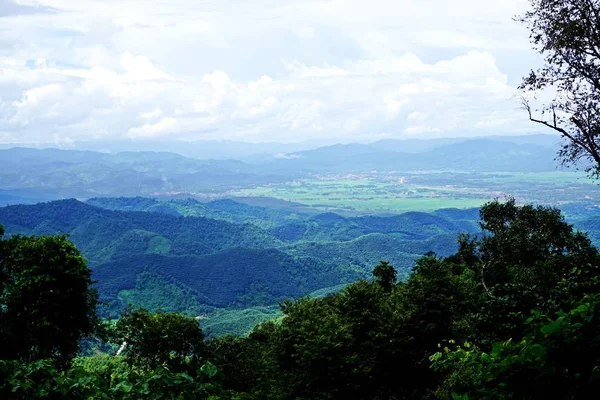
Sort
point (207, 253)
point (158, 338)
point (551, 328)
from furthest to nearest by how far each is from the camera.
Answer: point (207, 253), point (158, 338), point (551, 328)

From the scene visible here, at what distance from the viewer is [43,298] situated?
19.0m

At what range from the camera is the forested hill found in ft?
373

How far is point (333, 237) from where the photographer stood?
190750 millimetres

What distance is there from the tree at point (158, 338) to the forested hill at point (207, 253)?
71.0 meters

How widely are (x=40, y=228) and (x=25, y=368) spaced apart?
176 meters

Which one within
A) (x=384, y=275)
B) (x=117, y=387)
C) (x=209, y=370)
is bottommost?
(x=384, y=275)

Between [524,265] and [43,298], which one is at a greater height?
[43,298]

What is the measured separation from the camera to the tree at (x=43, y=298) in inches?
747

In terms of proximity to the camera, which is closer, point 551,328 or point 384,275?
point 551,328

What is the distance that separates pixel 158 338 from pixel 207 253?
131022 millimetres

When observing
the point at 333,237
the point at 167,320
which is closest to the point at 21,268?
the point at 167,320

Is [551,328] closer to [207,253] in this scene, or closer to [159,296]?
[159,296]

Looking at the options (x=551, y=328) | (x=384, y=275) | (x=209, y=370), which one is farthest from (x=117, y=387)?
(x=384, y=275)

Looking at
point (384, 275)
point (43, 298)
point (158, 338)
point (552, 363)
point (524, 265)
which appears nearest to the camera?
point (552, 363)
